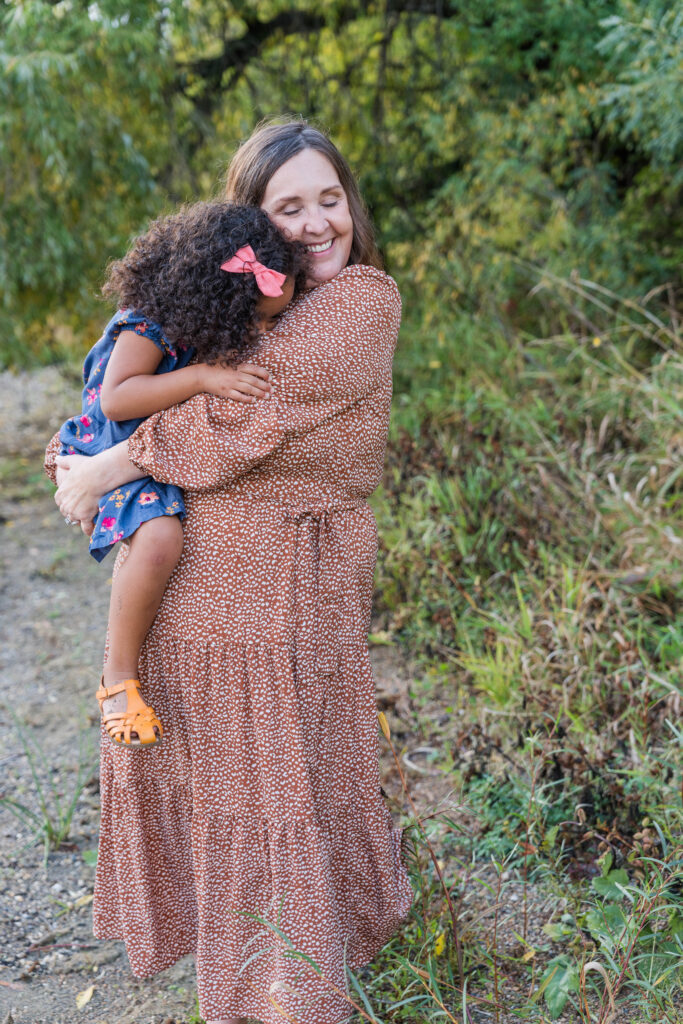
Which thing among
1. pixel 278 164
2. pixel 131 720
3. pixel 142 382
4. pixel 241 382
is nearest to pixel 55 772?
pixel 131 720

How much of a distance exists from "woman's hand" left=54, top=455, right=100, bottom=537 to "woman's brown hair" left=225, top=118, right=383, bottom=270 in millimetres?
614

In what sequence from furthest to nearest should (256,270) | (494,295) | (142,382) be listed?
(494,295) → (142,382) → (256,270)

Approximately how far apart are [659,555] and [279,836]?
1985 mm

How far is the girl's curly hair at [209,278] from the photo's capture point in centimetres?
178

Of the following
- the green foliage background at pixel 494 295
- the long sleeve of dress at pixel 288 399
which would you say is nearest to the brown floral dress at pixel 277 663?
the long sleeve of dress at pixel 288 399

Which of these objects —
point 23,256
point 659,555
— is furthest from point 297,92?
point 659,555

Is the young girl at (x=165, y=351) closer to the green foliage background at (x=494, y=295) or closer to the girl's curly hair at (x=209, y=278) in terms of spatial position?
the girl's curly hair at (x=209, y=278)

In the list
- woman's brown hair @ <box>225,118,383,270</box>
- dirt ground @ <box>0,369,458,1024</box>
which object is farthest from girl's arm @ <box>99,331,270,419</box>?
dirt ground @ <box>0,369,458,1024</box>

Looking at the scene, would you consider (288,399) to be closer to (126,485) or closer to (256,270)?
(256,270)

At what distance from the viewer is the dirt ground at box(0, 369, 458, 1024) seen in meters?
2.35

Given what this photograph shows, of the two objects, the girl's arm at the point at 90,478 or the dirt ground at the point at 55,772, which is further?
the dirt ground at the point at 55,772

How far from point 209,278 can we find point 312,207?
318mm

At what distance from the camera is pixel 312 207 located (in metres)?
1.97

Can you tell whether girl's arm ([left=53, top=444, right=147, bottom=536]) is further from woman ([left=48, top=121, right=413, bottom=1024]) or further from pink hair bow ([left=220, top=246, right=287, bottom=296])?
pink hair bow ([left=220, top=246, right=287, bottom=296])
